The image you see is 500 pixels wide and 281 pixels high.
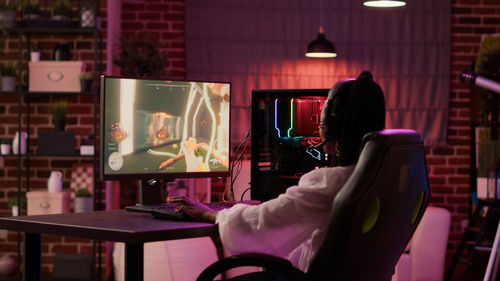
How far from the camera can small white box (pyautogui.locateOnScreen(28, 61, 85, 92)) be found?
4.79 metres

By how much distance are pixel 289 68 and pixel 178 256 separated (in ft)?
7.43

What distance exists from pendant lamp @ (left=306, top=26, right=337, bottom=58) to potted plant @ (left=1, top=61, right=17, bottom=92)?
2181 mm

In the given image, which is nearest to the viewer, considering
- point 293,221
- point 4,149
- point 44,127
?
point 293,221

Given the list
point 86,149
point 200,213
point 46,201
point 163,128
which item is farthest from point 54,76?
point 200,213

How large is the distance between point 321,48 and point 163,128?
2903mm

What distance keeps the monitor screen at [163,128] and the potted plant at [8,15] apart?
260 centimetres

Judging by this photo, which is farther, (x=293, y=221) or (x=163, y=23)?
(x=163, y=23)

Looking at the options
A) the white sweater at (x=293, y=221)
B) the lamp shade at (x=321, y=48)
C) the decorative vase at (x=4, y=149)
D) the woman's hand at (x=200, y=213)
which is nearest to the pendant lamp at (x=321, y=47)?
the lamp shade at (x=321, y=48)

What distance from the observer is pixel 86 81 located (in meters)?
4.76

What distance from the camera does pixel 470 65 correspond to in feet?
19.2

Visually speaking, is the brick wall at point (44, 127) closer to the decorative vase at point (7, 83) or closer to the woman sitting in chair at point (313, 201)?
the decorative vase at point (7, 83)

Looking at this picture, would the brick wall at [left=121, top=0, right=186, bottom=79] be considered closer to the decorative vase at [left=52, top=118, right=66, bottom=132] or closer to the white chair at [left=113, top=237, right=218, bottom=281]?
the decorative vase at [left=52, top=118, right=66, bottom=132]

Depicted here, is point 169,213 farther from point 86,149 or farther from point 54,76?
point 54,76

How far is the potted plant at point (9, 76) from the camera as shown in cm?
480
